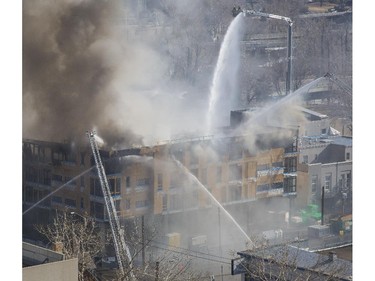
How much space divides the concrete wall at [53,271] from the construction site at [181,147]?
848 mm

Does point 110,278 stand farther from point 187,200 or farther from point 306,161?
point 306,161

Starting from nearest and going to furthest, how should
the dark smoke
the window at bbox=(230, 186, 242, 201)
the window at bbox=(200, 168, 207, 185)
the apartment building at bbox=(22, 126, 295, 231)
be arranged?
the dark smoke
the apartment building at bbox=(22, 126, 295, 231)
the window at bbox=(200, 168, 207, 185)
the window at bbox=(230, 186, 242, 201)

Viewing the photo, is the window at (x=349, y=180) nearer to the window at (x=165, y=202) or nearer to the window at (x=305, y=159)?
the window at (x=305, y=159)

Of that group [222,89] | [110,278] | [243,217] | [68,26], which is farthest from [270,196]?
[68,26]

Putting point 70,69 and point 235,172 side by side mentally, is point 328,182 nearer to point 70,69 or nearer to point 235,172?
point 235,172

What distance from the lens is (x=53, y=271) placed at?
4.89 m

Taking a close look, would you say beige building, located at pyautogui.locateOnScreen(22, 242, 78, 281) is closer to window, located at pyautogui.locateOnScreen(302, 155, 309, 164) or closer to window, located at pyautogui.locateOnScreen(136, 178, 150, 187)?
window, located at pyautogui.locateOnScreen(136, 178, 150, 187)

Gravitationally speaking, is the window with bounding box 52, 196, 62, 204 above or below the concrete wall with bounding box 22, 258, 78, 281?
above

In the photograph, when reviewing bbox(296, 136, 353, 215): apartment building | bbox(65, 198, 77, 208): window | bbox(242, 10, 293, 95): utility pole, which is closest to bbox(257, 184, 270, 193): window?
bbox(296, 136, 353, 215): apartment building

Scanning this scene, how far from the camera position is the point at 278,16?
21.7 ft

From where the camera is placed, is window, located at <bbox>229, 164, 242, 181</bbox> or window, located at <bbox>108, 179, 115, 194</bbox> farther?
window, located at <bbox>229, 164, 242, 181</bbox>

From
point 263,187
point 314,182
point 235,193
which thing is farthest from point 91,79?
point 314,182

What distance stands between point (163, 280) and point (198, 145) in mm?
1003

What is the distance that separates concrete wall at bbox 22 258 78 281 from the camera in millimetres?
4789
